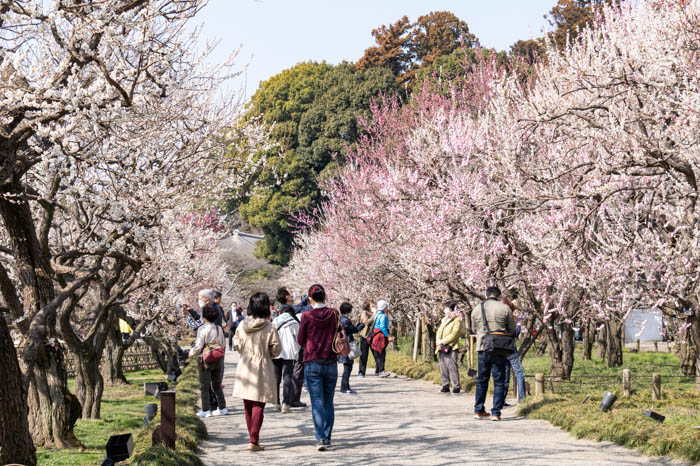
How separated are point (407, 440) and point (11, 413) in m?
4.77

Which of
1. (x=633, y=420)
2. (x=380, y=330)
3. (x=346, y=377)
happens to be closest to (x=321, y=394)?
(x=633, y=420)

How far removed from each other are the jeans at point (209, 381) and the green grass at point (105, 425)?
139 cm

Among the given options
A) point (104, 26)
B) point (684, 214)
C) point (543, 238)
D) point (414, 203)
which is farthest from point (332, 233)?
point (104, 26)

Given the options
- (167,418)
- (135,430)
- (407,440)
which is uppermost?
(167,418)

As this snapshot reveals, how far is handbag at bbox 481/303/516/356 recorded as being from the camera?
11680 mm

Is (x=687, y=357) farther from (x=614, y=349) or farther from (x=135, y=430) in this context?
(x=135, y=430)

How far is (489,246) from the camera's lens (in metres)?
16.2

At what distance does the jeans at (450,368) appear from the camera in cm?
1608

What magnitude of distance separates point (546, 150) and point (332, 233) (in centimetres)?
1979

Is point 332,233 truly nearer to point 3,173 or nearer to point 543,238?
point 543,238

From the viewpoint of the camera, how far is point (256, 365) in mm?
9516

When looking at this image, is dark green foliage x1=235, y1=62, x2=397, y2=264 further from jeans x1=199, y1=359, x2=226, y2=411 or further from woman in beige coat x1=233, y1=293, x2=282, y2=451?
woman in beige coat x1=233, y1=293, x2=282, y2=451

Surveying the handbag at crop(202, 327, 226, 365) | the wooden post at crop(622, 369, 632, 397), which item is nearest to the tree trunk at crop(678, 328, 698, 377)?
the wooden post at crop(622, 369, 632, 397)

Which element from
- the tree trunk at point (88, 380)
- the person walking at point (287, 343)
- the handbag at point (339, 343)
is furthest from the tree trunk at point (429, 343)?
the handbag at point (339, 343)
